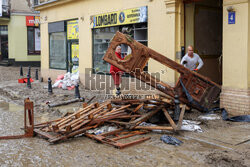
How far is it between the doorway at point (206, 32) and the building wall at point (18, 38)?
20.9m

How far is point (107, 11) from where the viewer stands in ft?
44.0

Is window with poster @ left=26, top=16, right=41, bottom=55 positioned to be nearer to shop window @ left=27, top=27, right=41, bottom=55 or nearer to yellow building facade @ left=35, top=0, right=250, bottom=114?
shop window @ left=27, top=27, right=41, bottom=55

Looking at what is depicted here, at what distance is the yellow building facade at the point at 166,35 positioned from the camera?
8336 millimetres

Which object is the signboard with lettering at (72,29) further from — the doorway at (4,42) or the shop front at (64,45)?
the doorway at (4,42)

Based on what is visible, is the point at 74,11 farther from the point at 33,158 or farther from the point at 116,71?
the point at 33,158

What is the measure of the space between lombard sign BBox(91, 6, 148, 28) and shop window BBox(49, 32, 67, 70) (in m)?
3.46

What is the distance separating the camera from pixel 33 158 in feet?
18.2

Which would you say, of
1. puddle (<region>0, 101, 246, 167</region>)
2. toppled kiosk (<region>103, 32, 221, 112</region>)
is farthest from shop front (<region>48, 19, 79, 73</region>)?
puddle (<region>0, 101, 246, 167</region>)

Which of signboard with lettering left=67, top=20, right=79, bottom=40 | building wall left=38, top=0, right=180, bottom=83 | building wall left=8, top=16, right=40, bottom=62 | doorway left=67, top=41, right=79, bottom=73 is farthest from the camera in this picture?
building wall left=8, top=16, right=40, bottom=62

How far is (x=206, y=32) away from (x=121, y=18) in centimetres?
338

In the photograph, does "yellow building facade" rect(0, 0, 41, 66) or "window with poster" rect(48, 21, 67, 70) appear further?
"yellow building facade" rect(0, 0, 41, 66)

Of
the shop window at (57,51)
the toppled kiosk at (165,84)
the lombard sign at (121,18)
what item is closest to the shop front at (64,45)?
the shop window at (57,51)

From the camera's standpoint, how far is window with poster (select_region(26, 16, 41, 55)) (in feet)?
94.0

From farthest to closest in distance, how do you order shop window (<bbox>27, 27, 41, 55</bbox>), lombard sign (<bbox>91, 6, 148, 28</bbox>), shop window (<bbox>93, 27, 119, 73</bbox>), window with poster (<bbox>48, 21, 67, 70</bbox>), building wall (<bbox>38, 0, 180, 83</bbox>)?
shop window (<bbox>27, 27, 41, 55</bbox>) → window with poster (<bbox>48, 21, 67, 70</bbox>) → shop window (<bbox>93, 27, 119, 73</bbox>) → lombard sign (<bbox>91, 6, 148, 28</bbox>) → building wall (<bbox>38, 0, 180, 83</bbox>)
